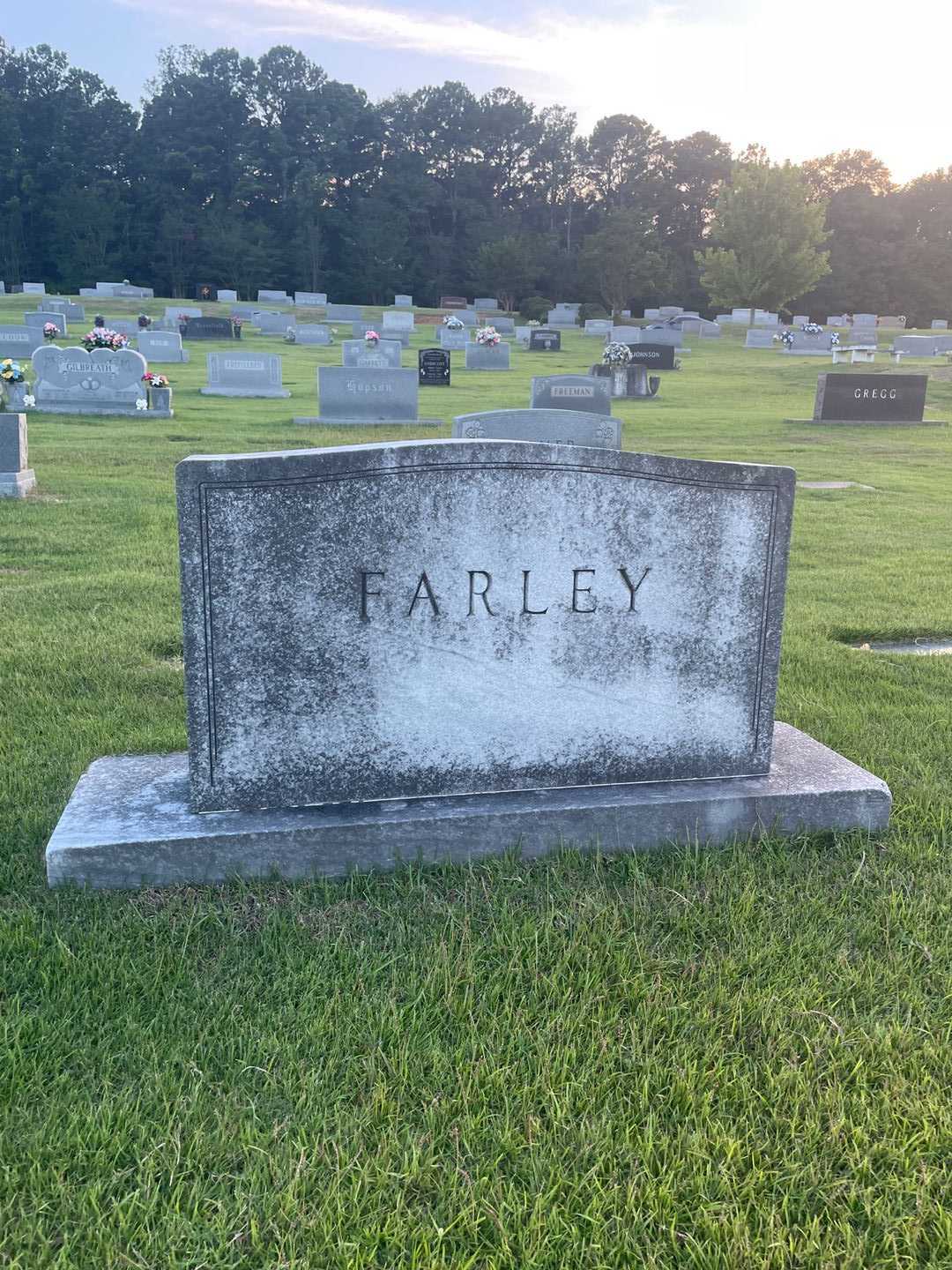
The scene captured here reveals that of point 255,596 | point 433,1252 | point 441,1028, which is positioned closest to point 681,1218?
point 433,1252

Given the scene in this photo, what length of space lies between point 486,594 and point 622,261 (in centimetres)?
6181

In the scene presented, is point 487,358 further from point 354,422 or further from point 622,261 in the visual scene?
point 622,261

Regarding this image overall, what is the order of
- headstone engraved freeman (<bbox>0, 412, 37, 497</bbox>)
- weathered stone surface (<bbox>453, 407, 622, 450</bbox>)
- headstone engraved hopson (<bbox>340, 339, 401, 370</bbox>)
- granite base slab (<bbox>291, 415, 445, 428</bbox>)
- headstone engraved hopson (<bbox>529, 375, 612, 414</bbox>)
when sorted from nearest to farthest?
weathered stone surface (<bbox>453, 407, 622, 450</bbox>)
headstone engraved freeman (<bbox>0, 412, 37, 497</bbox>)
headstone engraved hopson (<bbox>529, 375, 612, 414</bbox>)
granite base slab (<bbox>291, 415, 445, 428</bbox>)
headstone engraved hopson (<bbox>340, 339, 401, 370</bbox>)

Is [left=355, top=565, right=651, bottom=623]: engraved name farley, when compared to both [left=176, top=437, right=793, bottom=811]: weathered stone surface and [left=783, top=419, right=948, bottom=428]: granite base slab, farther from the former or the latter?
[left=783, top=419, right=948, bottom=428]: granite base slab

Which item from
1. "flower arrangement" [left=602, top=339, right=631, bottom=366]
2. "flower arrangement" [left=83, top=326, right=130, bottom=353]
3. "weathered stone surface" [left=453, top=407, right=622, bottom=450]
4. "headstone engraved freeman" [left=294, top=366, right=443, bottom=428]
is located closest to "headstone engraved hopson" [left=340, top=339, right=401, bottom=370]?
"flower arrangement" [left=602, top=339, right=631, bottom=366]

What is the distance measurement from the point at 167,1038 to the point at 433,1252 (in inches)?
29.9

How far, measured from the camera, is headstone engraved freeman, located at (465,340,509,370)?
27.5m

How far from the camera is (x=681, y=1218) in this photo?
5.53 feet

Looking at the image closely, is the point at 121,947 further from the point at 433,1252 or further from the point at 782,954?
the point at 782,954

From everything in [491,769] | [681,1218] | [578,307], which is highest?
[578,307]

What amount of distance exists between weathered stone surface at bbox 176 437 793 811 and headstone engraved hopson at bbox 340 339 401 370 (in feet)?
70.3

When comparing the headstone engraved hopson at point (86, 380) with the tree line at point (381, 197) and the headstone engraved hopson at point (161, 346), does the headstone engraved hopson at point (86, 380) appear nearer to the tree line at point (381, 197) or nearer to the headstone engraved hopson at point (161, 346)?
the headstone engraved hopson at point (161, 346)

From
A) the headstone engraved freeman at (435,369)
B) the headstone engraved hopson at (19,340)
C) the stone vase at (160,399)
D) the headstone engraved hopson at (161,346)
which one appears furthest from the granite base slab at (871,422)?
the headstone engraved hopson at (19,340)

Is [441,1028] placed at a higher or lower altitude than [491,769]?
lower
